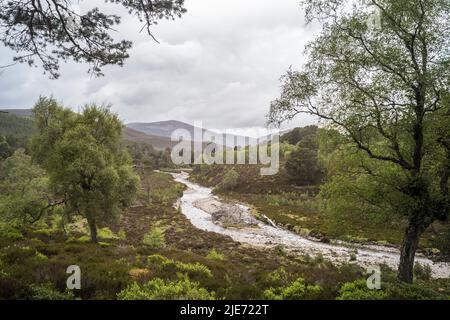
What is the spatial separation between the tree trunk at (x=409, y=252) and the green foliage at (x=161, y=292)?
28.3 feet

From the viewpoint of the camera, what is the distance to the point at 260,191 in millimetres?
70750

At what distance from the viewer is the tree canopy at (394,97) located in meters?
11.7

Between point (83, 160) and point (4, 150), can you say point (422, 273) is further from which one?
point (4, 150)

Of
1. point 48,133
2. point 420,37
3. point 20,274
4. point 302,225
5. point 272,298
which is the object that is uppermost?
point 420,37

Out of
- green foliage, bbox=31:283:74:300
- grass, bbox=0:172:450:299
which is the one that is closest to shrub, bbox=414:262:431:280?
grass, bbox=0:172:450:299

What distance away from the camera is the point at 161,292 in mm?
9820

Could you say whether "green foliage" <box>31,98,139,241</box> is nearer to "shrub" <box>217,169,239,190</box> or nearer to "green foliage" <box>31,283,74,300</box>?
"green foliage" <box>31,283,74,300</box>

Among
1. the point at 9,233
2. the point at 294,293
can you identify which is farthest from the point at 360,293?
the point at 9,233

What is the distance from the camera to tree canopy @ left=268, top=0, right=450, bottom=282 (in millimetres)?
11656

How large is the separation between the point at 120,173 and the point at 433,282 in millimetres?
21613

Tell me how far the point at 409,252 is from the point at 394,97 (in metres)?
6.64
